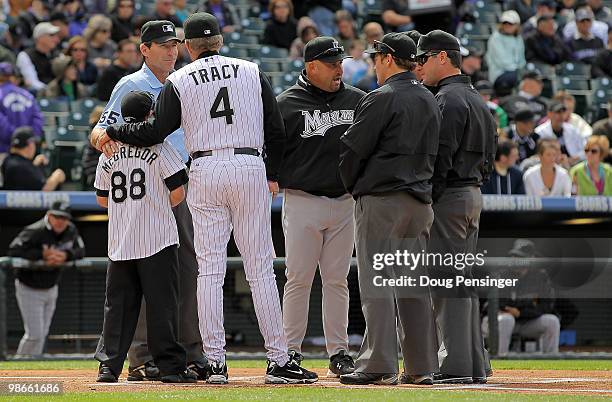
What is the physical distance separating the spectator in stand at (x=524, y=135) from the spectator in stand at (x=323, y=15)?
12.9 feet

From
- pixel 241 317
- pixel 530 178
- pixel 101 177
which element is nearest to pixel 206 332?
pixel 101 177

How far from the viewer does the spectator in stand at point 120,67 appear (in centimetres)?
1365

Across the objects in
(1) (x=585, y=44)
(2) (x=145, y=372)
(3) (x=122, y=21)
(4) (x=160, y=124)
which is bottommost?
(2) (x=145, y=372)

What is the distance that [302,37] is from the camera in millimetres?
16328

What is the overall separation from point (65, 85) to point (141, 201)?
25.4 feet

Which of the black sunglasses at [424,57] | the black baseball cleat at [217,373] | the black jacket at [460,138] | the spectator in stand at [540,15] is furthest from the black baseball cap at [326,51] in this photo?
the spectator in stand at [540,15]

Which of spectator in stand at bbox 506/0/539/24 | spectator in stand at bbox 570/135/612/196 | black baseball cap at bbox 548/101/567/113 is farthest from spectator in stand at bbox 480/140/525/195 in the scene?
spectator in stand at bbox 506/0/539/24

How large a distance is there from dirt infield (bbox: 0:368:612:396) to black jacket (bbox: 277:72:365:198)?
1.21 m

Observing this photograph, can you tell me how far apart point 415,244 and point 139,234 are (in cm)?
154

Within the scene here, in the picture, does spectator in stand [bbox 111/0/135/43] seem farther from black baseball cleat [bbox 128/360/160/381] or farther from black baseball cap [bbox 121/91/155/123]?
black baseball cleat [bbox 128/360/160/381]

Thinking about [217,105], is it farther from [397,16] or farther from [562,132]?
[397,16]

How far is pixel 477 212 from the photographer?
7.45 m

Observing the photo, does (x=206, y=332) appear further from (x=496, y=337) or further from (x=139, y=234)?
(x=496, y=337)

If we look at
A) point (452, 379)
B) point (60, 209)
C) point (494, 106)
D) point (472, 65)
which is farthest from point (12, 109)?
point (452, 379)
